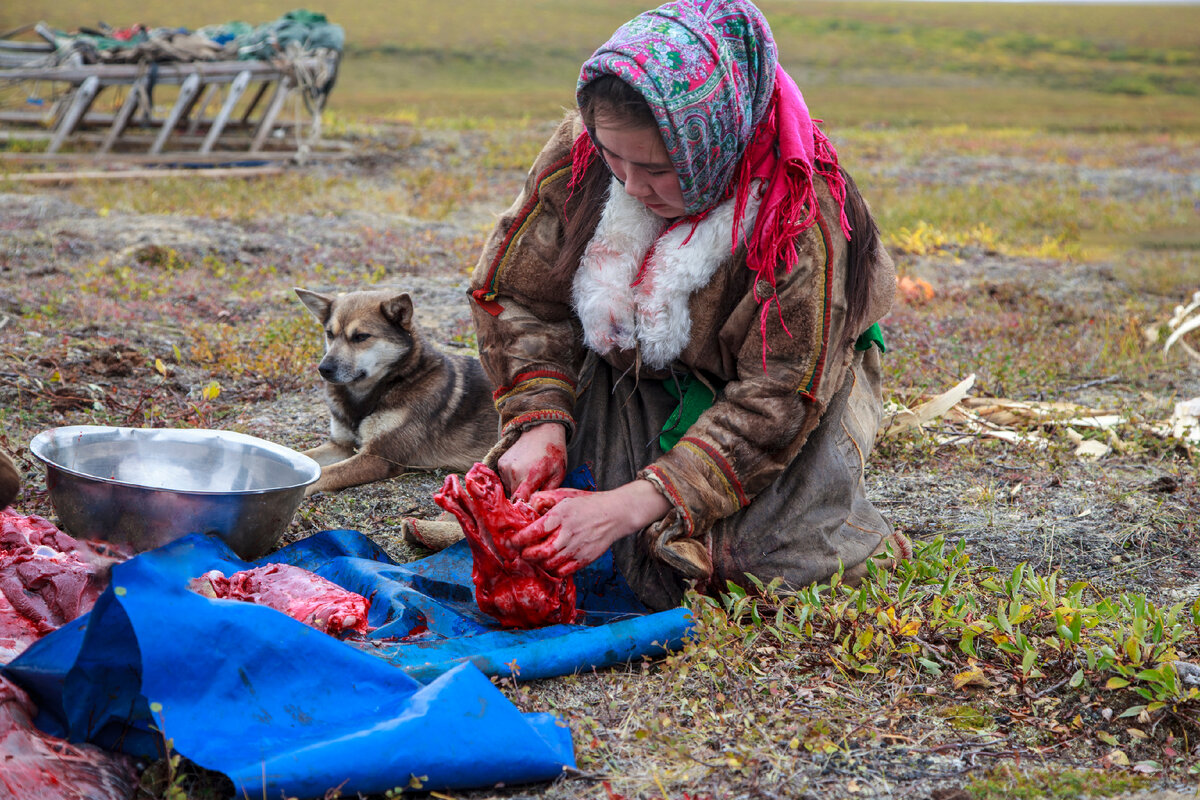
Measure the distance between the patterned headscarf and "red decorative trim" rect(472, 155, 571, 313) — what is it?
0.47 m

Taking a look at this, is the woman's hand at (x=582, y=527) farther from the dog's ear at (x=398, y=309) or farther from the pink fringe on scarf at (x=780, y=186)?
the dog's ear at (x=398, y=309)

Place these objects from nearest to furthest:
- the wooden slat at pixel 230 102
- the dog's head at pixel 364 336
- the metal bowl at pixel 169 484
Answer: the metal bowl at pixel 169 484 < the dog's head at pixel 364 336 < the wooden slat at pixel 230 102

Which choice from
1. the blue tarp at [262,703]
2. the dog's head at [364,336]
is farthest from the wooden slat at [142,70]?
the blue tarp at [262,703]

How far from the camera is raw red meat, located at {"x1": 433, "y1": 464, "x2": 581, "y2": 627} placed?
2.53m

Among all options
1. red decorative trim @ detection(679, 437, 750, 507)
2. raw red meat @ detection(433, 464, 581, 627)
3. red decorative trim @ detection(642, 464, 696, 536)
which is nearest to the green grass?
red decorative trim @ detection(679, 437, 750, 507)

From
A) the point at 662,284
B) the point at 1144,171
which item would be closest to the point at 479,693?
the point at 662,284

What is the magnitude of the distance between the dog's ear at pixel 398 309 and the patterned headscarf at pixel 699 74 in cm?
218

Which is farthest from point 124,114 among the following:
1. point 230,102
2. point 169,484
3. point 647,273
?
point 647,273

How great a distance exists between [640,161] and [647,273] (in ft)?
1.19

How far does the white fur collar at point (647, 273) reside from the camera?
2.62 meters

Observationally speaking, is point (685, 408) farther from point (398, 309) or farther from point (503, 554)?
point (398, 309)

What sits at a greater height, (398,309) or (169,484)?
(398,309)

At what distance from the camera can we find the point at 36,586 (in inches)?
96.1

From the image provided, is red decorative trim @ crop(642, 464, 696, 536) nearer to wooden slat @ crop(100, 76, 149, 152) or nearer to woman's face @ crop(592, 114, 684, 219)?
woman's face @ crop(592, 114, 684, 219)
